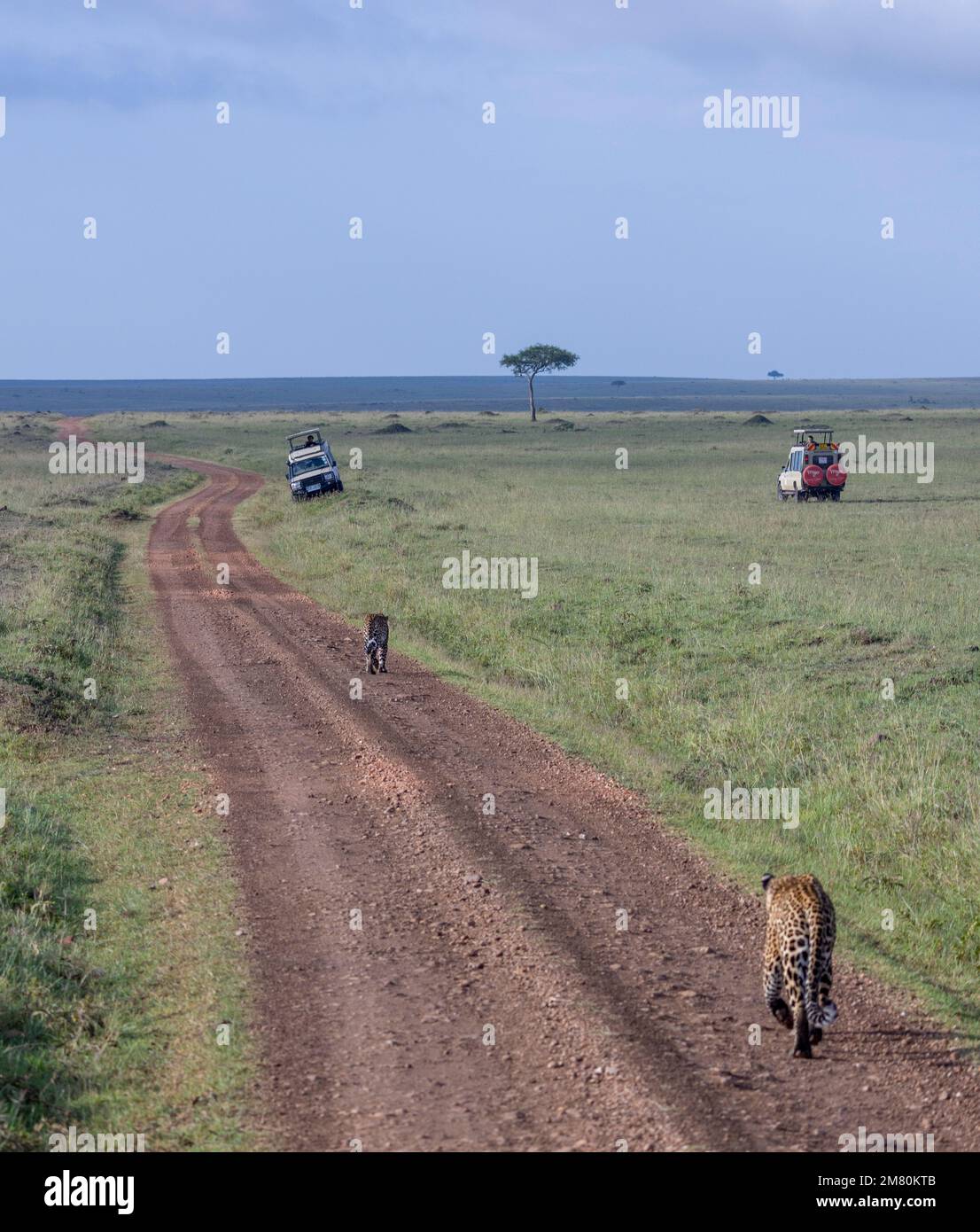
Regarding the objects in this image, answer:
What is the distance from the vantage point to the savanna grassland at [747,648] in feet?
31.7

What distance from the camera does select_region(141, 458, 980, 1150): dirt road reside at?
5.98 metres

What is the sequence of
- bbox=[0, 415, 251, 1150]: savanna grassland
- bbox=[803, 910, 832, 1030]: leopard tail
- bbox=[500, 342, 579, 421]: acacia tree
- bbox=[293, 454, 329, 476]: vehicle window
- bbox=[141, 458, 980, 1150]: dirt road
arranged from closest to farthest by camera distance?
1. bbox=[141, 458, 980, 1150]: dirt road
2. bbox=[0, 415, 251, 1150]: savanna grassland
3. bbox=[803, 910, 832, 1030]: leopard tail
4. bbox=[293, 454, 329, 476]: vehicle window
5. bbox=[500, 342, 579, 421]: acacia tree

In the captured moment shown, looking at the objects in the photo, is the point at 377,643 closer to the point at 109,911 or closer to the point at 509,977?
the point at 109,911

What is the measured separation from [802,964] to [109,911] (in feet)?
15.5

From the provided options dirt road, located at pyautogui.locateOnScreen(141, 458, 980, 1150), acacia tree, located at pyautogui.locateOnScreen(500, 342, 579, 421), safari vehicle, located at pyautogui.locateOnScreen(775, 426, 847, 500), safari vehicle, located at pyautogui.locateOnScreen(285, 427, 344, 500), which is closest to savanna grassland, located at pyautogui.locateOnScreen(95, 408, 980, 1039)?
dirt road, located at pyautogui.locateOnScreen(141, 458, 980, 1150)

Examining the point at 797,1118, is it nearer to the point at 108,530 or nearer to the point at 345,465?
the point at 108,530

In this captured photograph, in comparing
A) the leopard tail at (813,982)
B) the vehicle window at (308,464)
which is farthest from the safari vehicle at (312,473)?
the leopard tail at (813,982)

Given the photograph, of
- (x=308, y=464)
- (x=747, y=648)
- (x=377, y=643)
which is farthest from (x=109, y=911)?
(x=308, y=464)

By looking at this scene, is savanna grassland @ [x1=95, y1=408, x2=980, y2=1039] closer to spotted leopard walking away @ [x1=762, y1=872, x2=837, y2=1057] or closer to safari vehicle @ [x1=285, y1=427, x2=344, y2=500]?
spotted leopard walking away @ [x1=762, y1=872, x2=837, y2=1057]

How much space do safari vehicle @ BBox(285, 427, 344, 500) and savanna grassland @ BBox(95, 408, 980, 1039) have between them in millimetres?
1161

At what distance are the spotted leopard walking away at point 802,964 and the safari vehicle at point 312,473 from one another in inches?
1452

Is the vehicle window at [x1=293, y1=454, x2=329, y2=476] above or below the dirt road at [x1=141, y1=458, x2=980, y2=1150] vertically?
above

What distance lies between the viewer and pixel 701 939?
827 cm
